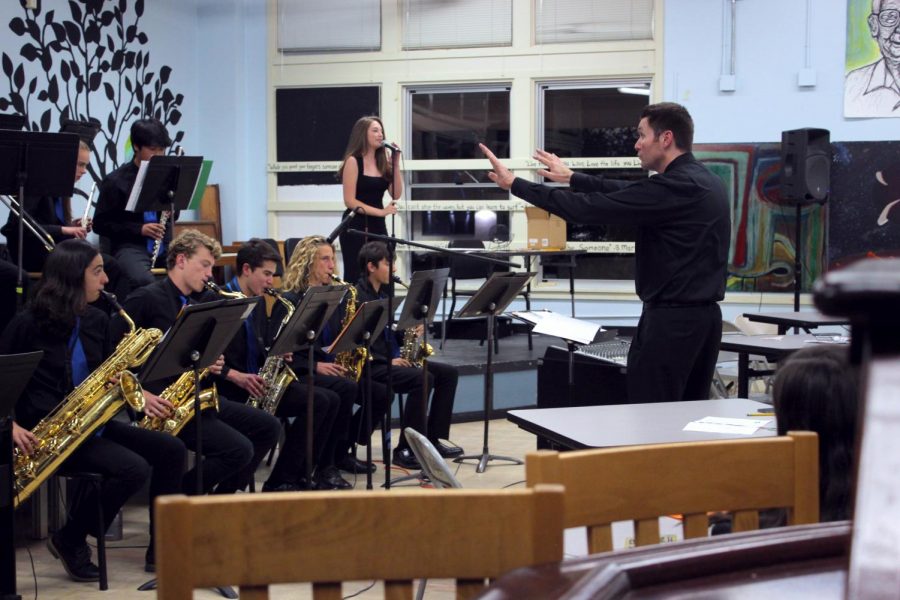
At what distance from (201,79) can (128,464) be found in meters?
6.94

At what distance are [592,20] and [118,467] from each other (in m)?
6.79

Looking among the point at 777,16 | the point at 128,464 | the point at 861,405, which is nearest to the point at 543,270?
the point at 777,16

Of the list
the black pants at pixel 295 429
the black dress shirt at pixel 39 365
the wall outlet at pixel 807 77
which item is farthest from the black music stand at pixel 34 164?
the wall outlet at pixel 807 77

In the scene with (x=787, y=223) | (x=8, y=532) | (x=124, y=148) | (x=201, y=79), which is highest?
(x=201, y=79)

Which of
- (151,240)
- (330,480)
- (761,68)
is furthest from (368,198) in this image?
(761,68)

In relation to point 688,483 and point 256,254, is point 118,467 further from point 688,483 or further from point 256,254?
point 688,483

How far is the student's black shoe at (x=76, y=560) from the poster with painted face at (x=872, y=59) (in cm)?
706

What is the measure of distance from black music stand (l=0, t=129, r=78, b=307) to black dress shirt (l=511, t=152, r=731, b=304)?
2523mm

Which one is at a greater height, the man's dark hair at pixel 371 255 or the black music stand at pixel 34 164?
the black music stand at pixel 34 164

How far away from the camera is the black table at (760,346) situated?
15.3 ft

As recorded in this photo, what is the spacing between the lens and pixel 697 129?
915cm

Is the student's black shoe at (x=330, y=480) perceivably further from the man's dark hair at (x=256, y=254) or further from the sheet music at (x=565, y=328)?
the sheet music at (x=565, y=328)

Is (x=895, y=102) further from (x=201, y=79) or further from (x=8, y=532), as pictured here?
(x=8, y=532)

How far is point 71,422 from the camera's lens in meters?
3.99
